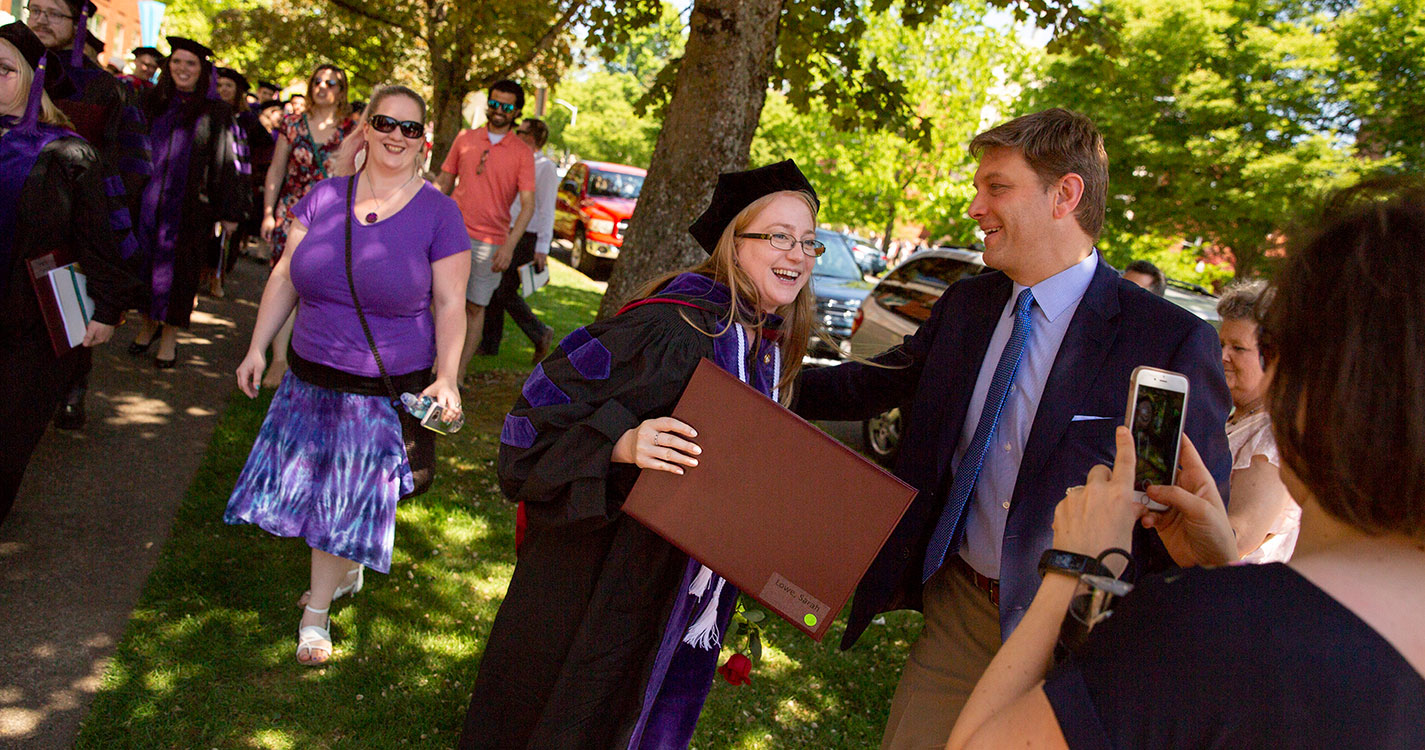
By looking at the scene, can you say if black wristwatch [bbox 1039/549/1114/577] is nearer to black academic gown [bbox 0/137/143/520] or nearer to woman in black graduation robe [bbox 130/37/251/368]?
black academic gown [bbox 0/137/143/520]

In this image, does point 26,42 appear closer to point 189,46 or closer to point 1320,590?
point 189,46

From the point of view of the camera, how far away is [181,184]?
7059mm

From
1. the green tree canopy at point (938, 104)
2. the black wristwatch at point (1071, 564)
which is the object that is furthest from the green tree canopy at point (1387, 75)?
the black wristwatch at point (1071, 564)

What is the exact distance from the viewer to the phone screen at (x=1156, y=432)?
1702 millimetres

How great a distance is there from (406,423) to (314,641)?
95 cm

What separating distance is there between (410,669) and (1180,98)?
22460 mm

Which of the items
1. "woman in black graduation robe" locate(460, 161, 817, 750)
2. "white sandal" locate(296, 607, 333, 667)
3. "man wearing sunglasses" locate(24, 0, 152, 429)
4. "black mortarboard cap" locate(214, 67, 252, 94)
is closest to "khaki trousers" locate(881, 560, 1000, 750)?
"woman in black graduation robe" locate(460, 161, 817, 750)

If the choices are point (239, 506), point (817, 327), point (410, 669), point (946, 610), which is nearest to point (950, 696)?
point (946, 610)

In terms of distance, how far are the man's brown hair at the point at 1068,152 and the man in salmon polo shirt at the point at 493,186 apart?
18.0 ft

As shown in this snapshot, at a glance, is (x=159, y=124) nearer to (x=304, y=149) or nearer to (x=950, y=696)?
(x=304, y=149)

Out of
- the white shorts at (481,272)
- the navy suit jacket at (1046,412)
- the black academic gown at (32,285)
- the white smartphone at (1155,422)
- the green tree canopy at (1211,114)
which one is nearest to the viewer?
the white smartphone at (1155,422)

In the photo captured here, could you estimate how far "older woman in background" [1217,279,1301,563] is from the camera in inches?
108

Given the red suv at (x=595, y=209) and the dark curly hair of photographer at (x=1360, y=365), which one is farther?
the red suv at (x=595, y=209)

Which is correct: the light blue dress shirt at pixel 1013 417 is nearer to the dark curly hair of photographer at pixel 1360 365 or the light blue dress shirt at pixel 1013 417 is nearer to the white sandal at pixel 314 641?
the dark curly hair of photographer at pixel 1360 365
